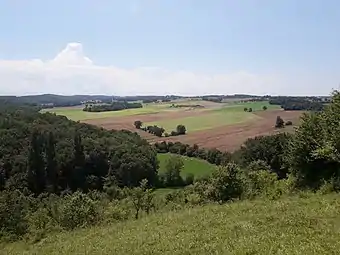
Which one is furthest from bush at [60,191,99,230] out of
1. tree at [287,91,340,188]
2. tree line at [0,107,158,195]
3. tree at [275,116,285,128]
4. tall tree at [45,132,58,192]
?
tree at [275,116,285,128]

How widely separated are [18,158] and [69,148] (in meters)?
13.5

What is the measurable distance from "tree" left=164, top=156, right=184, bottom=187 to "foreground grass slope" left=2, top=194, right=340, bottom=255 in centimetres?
7418

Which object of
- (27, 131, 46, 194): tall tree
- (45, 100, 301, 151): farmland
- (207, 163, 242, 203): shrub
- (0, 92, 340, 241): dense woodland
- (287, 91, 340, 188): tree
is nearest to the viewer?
(287, 91, 340, 188): tree

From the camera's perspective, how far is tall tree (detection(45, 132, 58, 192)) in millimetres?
102200

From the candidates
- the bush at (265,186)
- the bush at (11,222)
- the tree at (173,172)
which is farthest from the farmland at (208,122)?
the bush at (11,222)

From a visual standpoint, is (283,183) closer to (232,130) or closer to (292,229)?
(292,229)

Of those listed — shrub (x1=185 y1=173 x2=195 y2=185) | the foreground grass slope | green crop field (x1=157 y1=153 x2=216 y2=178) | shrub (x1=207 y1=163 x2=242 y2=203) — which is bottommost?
shrub (x1=185 y1=173 x2=195 y2=185)

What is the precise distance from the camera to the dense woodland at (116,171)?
35.2 meters

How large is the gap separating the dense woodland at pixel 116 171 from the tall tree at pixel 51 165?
23cm

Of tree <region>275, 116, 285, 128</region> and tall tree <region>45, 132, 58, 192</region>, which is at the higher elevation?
tree <region>275, 116, 285, 128</region>

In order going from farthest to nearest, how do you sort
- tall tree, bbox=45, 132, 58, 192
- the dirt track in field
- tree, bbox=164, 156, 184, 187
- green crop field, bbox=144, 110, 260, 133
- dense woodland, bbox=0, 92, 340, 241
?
green crop field, bbox=144, 110, 260, 133, the dirt track in field, tall tree, bbox=45, 132, 58, 192, tree, bbox=164, 156, 184, 187, dense woodland, bbox=0, 92, 340, 241

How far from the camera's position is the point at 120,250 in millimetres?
19750

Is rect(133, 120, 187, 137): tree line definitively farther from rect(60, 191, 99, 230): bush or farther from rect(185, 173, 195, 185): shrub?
rect(60, 191, 99, 230): bush

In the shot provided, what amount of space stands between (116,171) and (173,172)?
1489cm
